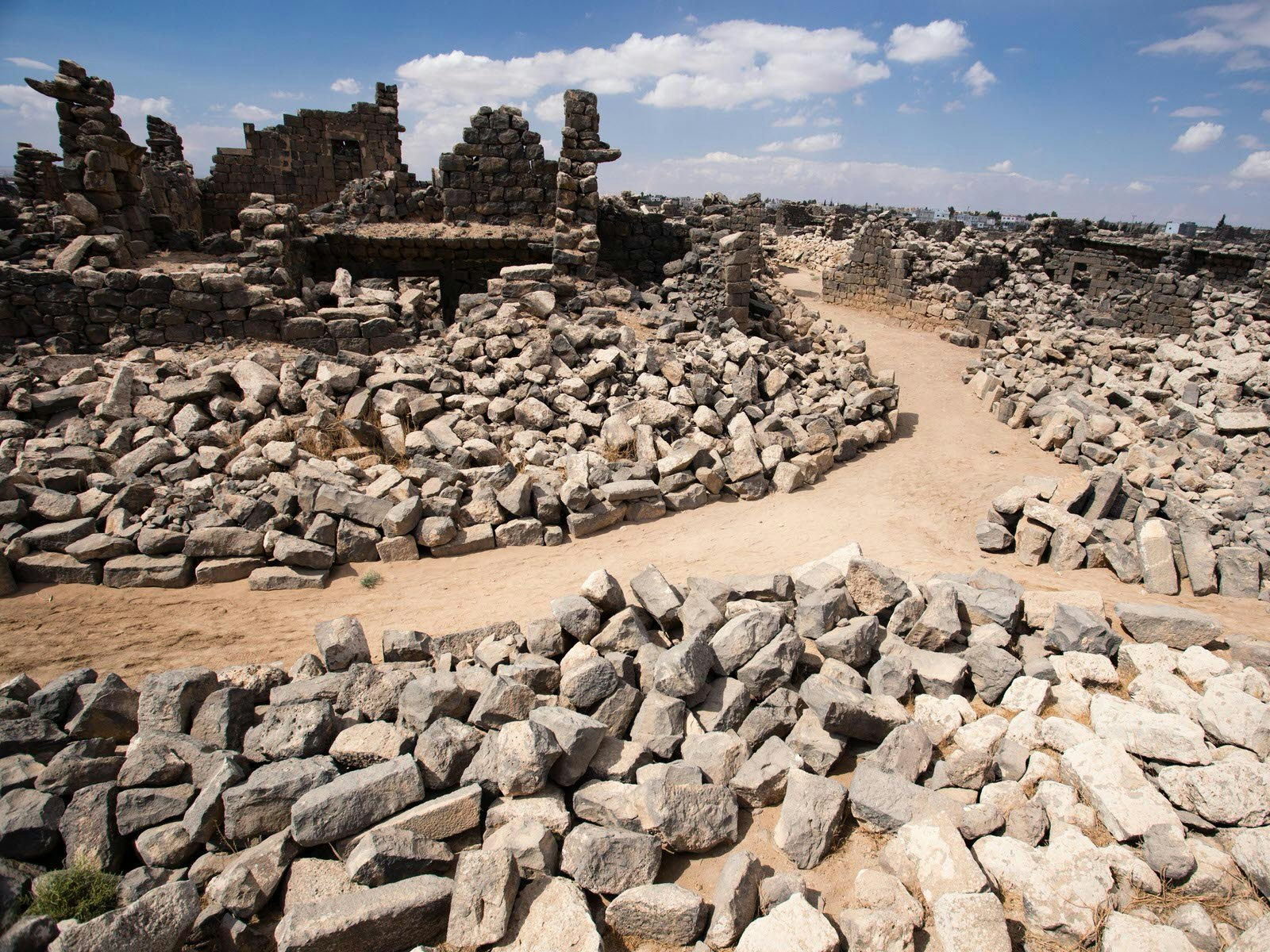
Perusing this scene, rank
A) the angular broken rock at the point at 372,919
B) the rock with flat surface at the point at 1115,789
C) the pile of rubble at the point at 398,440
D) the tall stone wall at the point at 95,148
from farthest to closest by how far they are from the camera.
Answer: the tall stone wall at the point at 95,148 → the pile of rubble at the point at 398,440 → the rock with flat surface at the point at 1115,789 → the angular broken rock at the point at 372,919

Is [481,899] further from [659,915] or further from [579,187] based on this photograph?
[579,187]

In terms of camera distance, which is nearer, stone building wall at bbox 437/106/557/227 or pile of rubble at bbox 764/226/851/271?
stone building wall at bbox 437/106/557/227

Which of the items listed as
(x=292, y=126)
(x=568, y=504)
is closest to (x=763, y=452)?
(x=568, y=504)

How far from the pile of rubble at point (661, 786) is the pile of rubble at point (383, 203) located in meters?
11.3

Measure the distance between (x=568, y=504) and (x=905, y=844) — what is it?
4.72 metres

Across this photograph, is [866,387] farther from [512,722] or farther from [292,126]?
[292,126]

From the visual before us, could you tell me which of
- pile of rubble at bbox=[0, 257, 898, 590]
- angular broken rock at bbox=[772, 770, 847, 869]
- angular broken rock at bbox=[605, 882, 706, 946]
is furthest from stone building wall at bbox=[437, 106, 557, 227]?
angular broken rock at bbox=[605, 882, 706, 946]

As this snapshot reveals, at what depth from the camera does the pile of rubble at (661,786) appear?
309cm

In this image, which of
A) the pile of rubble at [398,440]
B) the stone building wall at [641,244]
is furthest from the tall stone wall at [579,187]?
the stone building wall at [641,244]

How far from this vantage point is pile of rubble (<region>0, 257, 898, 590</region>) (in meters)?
6.46

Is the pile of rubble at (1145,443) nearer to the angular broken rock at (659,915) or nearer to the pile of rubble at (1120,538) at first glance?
the pile of rubble at (1120,538)

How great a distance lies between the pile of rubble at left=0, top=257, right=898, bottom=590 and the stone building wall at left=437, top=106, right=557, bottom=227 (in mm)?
3457

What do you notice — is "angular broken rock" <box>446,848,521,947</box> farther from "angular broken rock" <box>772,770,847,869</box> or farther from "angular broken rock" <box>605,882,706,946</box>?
"angular broken rock" <box>772,770,847,869</box>

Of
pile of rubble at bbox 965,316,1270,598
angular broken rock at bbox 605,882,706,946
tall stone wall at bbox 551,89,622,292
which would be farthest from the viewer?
tall stone wall at bbox 551,89,622,292
